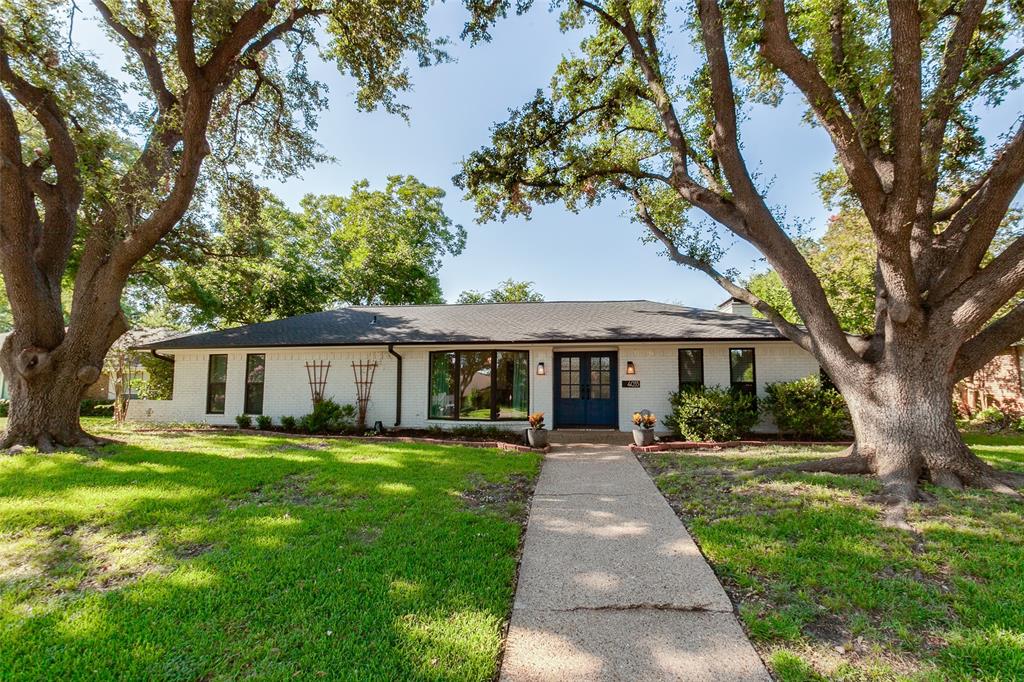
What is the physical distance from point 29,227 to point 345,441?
255 inches

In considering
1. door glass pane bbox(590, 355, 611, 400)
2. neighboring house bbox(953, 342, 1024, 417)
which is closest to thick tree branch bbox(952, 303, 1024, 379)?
door glass pane bbox(590, 355, 611, 400)

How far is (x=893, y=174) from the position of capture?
539 centimetres

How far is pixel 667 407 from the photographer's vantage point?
10305 millimetres

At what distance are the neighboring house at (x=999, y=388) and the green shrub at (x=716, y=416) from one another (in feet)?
26.3

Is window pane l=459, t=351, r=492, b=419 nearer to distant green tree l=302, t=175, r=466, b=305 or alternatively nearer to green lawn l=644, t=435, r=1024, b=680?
green lawn l=644, t=435, r=1024, b=680

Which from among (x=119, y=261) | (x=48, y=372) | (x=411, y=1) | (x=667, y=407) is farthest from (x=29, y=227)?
(x=667, y=407)

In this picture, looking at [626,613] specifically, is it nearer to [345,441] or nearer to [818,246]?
[345,441]

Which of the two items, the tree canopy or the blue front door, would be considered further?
the tree canopy

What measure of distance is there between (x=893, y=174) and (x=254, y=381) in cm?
1438

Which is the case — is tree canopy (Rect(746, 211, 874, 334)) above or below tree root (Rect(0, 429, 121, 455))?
above

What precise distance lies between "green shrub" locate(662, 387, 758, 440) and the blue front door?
1.83 metres

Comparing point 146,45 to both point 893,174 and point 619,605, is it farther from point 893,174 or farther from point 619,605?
point 893,174

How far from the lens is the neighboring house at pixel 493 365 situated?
33.6ft

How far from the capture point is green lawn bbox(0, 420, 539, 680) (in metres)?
2.22
